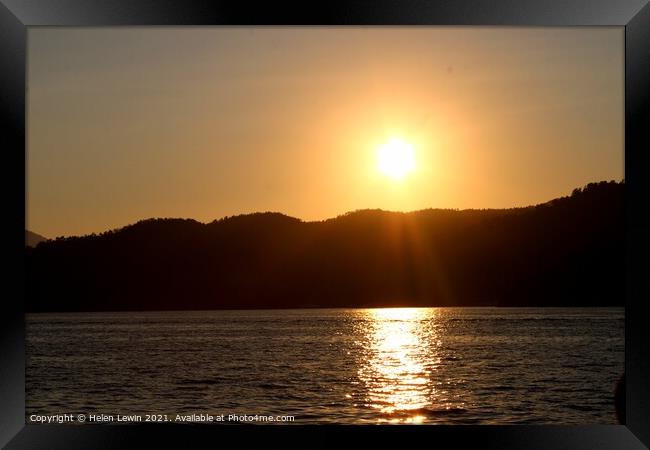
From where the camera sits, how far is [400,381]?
26.2 meters

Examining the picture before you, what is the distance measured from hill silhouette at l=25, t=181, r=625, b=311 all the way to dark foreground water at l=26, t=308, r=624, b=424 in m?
11.4

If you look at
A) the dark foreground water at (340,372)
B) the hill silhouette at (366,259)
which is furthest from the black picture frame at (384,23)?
the hill silhouette at (366,259)

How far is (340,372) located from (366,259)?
34.6 metres

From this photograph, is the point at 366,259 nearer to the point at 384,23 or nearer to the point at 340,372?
the point at 340,372

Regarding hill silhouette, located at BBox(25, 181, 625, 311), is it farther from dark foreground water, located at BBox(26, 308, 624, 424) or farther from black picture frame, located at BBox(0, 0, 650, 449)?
black picture frame, located at BBox(0, 0, 650, 449)

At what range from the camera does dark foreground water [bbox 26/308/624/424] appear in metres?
20.3

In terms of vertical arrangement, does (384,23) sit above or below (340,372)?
above

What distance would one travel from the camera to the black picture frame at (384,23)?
3045 millimetres

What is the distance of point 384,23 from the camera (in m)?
3.08

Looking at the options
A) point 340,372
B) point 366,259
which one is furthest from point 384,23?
point 366,259

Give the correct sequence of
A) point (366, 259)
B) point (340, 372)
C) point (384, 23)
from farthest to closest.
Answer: point (366, 259), point (340, 372), point (384, 23)

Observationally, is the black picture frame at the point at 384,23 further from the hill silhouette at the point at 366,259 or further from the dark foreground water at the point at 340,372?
the hill silhouette at the point at 366,259

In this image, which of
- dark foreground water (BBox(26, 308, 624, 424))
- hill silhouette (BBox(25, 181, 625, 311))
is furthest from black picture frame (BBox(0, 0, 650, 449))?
hill silhouette (BBox(25, 181, 625, 311))

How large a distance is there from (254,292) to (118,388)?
132 ft
